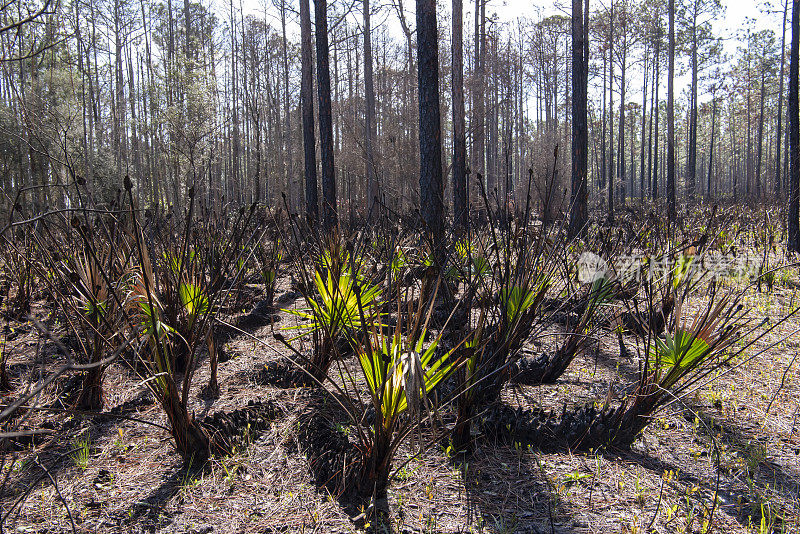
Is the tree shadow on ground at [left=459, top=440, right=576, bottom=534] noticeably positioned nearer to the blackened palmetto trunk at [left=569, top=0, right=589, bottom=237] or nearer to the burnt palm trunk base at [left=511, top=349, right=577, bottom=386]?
the burnt palm trunk base at [left=511, top=349, right=577, bottom=386]

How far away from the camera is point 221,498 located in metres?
1.91

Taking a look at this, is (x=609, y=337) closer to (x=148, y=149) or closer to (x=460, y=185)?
(x=460, y=185)

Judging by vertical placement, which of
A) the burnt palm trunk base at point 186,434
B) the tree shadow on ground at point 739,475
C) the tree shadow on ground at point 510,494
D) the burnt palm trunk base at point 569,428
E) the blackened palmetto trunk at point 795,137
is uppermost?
the blackened palmetto trunk at point 795,137

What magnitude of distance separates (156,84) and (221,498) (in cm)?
2566

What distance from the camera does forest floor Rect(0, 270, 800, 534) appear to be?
178 centimetres

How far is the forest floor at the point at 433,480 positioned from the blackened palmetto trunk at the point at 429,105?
3717 mm

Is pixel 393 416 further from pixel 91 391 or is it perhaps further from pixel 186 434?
pixel 91 391

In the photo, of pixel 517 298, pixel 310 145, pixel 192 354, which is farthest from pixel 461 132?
pixel 192 354

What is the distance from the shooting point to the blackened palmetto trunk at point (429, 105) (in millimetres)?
5805

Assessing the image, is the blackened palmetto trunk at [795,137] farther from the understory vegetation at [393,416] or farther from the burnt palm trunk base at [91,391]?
the burnt palm trunk base at [91,391]

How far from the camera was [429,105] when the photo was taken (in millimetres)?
6082

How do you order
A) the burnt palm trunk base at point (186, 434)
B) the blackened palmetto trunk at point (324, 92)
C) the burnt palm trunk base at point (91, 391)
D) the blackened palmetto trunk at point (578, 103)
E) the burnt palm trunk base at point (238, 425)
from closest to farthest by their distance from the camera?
1. the burnt palm trunk base at point (186, 434)
2. the burnt palm trunk base at point (238, 425)
3. the burnt palm trunk base at point (91, 391)
4. the blackened palmetto trunk at point (578, 103)
5. the blackened palmetto trunk at point (324, 92)

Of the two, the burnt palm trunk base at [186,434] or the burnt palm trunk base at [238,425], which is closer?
the burnt palm trunk base at [186,434]

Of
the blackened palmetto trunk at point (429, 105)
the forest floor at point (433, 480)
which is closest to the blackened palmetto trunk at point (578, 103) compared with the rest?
the blackened palmetto trunk at point (429, 105)
